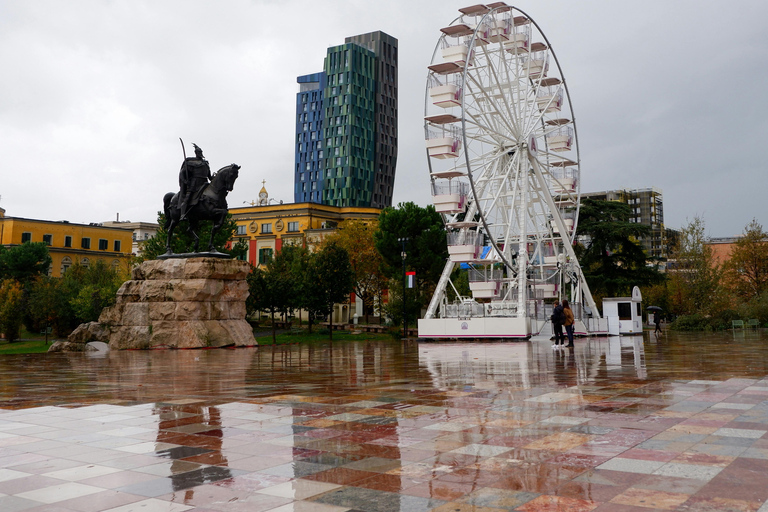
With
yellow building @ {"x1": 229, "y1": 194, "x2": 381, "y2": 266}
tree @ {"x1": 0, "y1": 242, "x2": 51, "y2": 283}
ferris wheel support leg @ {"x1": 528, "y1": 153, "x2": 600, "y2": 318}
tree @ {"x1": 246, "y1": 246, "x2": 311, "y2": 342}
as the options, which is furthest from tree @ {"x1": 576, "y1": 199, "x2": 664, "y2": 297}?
tree @ {"x1": 0, "y1": 242, "x2": 51, "y2": 283}

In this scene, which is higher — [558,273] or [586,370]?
[558,273]

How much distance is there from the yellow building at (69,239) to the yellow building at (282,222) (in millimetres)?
15347

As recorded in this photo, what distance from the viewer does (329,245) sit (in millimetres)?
55500

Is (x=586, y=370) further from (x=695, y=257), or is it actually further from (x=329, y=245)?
(x=329, y=245)

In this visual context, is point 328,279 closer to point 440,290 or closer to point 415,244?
point 415,244

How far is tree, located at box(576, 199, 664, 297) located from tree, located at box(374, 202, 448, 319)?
12.5 m

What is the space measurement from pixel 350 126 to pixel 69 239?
62.4m

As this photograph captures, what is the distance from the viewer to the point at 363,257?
63156 millimetres

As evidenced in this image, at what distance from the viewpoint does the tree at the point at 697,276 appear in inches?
1767

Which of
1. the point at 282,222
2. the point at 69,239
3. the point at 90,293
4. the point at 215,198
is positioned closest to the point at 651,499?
the point at 215,198

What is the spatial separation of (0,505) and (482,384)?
824cm

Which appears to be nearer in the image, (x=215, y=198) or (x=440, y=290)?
(x=215, y=198)

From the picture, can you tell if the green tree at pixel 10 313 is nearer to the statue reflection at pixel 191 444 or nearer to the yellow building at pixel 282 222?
the yellow building at pixel 282 222

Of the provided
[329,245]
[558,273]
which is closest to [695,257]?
[558,273]
